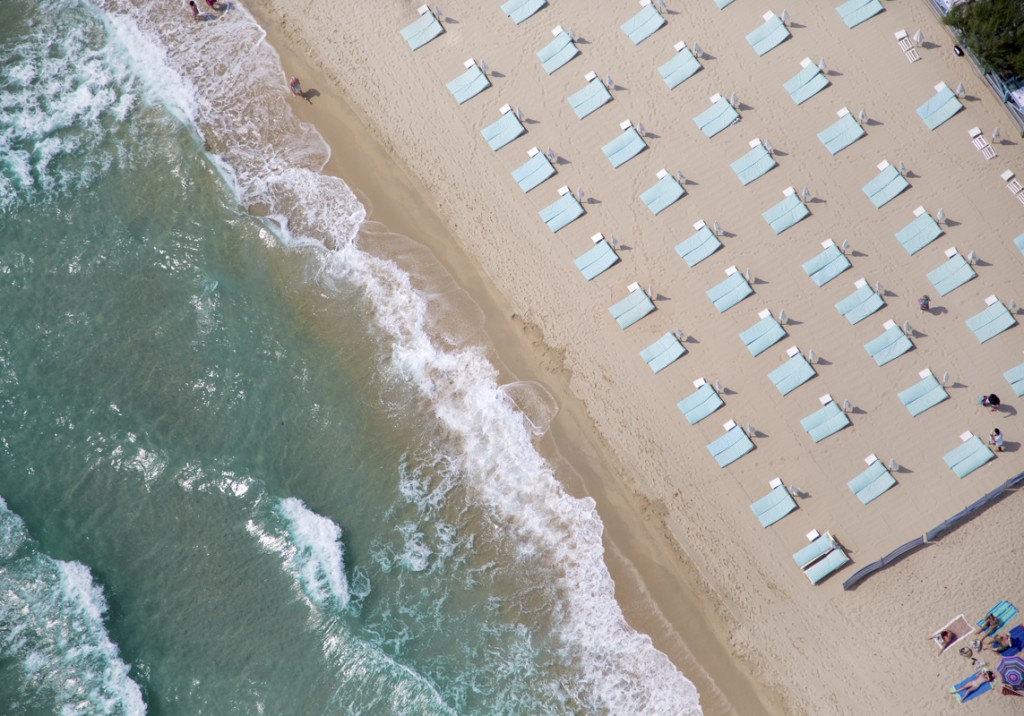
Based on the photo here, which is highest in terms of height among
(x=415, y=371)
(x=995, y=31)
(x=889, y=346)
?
(x=415, y=371)

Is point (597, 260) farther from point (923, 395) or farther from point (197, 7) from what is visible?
point (197, 7)

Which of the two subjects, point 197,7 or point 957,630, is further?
point 197,7

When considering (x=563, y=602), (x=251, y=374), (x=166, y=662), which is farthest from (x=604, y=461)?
(x=166, y=662)

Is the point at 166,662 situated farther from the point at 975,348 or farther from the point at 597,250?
the point at 975,348

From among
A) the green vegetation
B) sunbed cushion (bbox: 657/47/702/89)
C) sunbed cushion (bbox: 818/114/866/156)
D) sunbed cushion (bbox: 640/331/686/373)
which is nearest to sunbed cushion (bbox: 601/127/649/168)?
sunbed cushion (bbox: 657/47/702/89)

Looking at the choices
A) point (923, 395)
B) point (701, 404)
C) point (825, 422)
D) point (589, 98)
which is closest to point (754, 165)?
point (589, 98)

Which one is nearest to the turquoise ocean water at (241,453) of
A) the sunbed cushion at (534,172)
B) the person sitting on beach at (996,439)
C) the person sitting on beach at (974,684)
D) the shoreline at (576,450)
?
the shoreline at (576,450)
